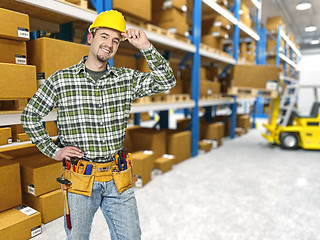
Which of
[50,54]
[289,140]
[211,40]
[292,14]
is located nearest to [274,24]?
[292,14]

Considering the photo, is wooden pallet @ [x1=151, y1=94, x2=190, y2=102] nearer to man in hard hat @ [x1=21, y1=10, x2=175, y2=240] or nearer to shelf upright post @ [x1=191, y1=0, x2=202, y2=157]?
shelf upright post @ [x1=191, y1=0, x2=202, y2=157]

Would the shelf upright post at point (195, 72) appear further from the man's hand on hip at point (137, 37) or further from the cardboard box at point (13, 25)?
the man's hand on hip at point (137, 37)

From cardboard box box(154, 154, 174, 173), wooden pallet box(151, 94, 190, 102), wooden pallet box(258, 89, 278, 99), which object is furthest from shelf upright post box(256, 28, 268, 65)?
cardboard box box(154, 154, 174, 173)

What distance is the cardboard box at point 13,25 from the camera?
1.94 meters

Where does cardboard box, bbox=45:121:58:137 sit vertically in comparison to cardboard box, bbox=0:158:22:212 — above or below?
above

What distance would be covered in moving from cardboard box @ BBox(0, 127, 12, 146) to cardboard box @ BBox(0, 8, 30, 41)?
0.86 meters

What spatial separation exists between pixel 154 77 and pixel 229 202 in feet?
7.82

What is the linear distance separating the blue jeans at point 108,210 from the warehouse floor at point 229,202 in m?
1.02

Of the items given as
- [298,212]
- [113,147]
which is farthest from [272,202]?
[113,147]

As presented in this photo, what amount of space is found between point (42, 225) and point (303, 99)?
71.9 ft

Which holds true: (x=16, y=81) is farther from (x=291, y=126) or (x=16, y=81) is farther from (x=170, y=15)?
(x=291, y=126)

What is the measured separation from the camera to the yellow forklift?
606 centimetres

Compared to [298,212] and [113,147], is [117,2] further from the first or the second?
[298,212]

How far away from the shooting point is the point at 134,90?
1.56 metres
